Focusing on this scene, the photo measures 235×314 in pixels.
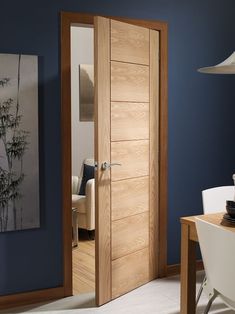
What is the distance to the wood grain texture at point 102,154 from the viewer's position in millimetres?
3119

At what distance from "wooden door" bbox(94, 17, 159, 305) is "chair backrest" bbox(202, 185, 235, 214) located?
624 mm

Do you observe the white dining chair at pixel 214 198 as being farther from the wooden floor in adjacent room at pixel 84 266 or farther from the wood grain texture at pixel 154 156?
the wooden floor in adjacent room at pixel 84 266

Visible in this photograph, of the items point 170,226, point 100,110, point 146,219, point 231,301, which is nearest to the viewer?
point 231,301

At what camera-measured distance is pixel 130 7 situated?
11.6 ft

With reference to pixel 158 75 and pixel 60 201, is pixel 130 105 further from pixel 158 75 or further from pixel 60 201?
pixel 60 201

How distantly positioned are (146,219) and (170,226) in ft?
1.10

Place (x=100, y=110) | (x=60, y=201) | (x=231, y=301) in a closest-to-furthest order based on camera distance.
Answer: (x=231, y=301) → (x=100, y=110) → (x=60, y=201)

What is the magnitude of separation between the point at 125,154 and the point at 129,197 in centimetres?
33

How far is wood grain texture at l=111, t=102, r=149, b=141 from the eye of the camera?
3.27 meters

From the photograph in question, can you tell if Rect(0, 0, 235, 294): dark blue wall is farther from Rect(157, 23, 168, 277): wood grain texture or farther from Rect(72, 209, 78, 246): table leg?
Rect(72, 209, 78, 246): table leg

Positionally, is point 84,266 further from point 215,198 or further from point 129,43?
point 129,43

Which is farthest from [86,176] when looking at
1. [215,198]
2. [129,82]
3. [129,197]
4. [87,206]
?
[215,198]

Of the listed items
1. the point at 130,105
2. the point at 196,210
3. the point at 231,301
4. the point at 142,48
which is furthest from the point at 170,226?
the point at 231,301

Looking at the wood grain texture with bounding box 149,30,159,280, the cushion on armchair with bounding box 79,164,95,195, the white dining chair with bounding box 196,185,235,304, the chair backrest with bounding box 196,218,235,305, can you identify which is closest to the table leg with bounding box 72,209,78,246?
the cushion on armchair with bounding box 79,164,95,195
